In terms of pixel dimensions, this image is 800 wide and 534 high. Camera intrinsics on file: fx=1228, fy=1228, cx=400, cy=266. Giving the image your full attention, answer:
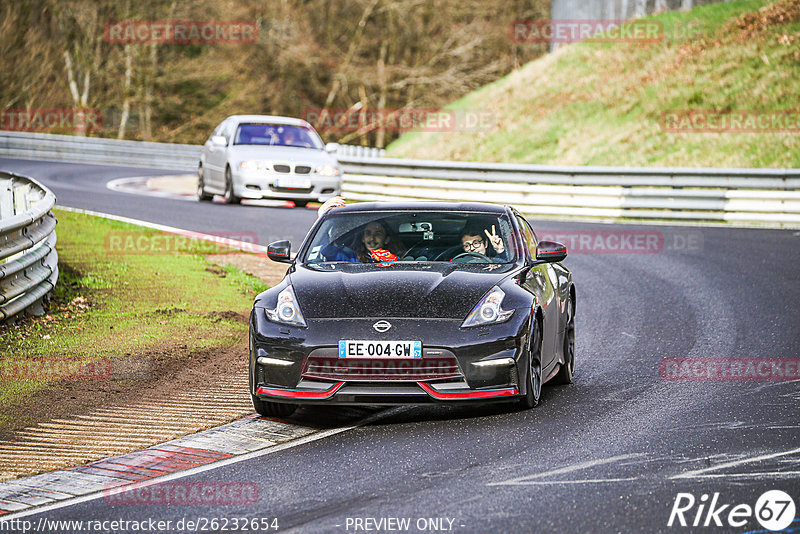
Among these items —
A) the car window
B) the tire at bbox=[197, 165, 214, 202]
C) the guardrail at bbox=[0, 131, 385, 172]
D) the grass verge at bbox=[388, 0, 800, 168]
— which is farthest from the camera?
the guardrail at bbox=[0, 131, 385, 172]

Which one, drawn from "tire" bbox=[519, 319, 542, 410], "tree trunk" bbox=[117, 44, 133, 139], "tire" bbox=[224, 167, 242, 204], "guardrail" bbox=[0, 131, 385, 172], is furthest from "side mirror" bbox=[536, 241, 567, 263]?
"tree trunk" bbox=[117, 44, 133, 139]

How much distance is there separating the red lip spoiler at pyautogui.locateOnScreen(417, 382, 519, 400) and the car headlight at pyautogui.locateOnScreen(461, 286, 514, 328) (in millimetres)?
417

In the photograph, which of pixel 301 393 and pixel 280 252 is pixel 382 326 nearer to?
pixel 301 393

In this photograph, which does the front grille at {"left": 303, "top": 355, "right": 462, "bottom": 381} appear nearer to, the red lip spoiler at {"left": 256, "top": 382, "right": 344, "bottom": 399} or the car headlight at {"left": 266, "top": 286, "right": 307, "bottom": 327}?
the red lip spoiler at {"left": 256, "top": 382, "right": 344, "bottom": 399}

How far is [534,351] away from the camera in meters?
7.93

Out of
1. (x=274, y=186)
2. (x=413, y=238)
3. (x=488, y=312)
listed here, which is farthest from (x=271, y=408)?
(x=274, y=186)

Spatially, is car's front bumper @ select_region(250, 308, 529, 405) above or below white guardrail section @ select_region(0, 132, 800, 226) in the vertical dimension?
above

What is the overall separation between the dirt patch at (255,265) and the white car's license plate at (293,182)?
6.57 m

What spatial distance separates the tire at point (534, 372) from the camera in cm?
780

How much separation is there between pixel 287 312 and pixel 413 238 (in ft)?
5.12

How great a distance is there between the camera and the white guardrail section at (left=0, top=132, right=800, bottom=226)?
73.3ft

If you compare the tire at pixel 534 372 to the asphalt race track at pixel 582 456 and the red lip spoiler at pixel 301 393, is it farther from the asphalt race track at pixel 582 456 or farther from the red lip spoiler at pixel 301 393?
the red lip spoiler at pixel 301 393

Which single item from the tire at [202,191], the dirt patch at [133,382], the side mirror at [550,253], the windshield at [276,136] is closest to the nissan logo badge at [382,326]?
the side mirror at [550,253]

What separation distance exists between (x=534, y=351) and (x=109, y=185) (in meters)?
23.1
